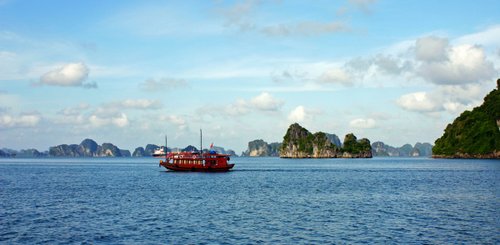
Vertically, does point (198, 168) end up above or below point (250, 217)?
above

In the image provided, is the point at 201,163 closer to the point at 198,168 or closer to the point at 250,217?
the point at 198,168

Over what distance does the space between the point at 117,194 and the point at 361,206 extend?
43.7 metres

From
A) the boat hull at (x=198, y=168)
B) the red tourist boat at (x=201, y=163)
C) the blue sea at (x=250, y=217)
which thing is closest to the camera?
the blue sea at (x=250, y=217)

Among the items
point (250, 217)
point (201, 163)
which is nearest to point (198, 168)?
point (201, 163)

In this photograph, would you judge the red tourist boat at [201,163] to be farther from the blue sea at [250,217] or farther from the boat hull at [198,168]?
the blue sea at [250,217]

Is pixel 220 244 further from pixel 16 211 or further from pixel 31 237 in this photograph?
pixel 16 211

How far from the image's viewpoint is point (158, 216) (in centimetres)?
5728

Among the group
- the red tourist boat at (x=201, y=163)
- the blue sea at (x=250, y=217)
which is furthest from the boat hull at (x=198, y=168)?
the blue sea at (x=250, y=217)

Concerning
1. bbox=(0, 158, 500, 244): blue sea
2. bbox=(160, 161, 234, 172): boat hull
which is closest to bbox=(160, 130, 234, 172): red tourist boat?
bbox=(160, 161, 234, 172): boat hull

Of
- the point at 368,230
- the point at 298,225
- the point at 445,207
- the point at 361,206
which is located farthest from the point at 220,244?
the point at 445,207

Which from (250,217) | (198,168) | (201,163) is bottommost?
(250,217)

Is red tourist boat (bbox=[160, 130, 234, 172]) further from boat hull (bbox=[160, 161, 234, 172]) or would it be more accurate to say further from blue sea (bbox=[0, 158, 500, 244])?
blue sea (bbox=[0, 158, 500, 244])

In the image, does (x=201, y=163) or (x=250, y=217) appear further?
(x=201, y=163)

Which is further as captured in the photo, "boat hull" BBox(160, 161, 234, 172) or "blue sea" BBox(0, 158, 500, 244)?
"boat hull" BBox(160, 161, 234, 172)
